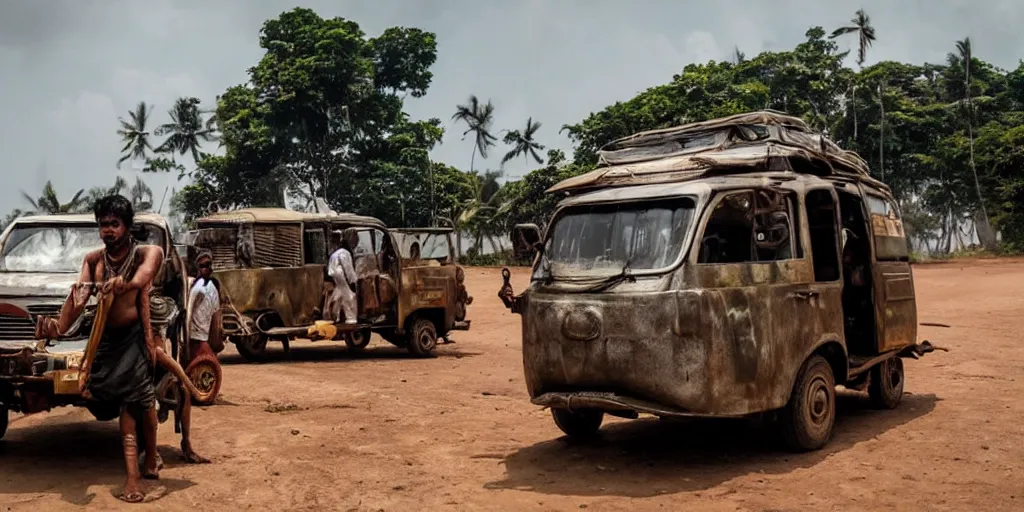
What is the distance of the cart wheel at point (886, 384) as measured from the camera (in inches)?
378

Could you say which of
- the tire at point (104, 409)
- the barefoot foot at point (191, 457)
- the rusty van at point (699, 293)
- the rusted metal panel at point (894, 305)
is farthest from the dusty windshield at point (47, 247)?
the rusted metal panel at point (894, 305)

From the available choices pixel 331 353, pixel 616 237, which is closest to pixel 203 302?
pixel 616 237

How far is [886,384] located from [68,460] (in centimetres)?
775

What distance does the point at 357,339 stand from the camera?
649 inches

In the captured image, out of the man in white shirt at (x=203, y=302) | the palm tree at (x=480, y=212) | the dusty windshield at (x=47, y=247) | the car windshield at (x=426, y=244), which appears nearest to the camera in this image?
the dusty windshield at (x=47, y=247)

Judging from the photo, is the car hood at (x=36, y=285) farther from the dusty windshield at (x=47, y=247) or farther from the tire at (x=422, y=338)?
the tire at (x=422, y=338)

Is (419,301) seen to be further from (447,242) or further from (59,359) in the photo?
(59,359)

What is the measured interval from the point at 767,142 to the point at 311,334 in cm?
868

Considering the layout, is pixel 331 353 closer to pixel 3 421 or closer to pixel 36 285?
pixel 3 421

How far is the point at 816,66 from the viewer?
4491 centimetres

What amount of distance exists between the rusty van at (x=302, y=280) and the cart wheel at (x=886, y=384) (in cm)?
834

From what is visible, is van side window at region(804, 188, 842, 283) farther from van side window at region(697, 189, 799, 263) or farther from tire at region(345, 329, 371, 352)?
tire at region(345, 329, 371, 352)

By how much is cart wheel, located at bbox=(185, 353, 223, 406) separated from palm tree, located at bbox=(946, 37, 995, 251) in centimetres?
3809

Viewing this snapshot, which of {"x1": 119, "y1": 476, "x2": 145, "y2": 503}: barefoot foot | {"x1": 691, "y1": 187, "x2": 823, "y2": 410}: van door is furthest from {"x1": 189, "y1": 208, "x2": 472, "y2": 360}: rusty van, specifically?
{"x1": 691, "y1": 187, "x2": 823, "y2": 410}: van door
